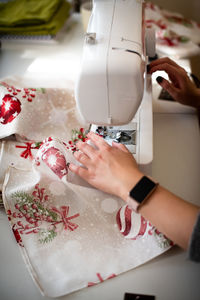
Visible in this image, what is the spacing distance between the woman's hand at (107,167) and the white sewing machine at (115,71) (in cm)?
7

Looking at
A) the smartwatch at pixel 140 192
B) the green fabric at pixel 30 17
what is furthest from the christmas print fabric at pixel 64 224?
the green fabric at pixel 30 17

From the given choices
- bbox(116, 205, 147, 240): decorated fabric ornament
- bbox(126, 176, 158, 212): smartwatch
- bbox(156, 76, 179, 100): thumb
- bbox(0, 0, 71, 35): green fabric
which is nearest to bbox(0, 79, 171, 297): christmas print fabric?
bbox(116, 205, 147, 240): decorated fabric ornament

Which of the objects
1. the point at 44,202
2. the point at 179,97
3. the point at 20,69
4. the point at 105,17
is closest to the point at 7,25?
the point at 20,69

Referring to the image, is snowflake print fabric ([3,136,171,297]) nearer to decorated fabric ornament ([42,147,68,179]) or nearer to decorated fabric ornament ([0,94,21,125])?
decorated fabric ornament ([42,147,68,179])

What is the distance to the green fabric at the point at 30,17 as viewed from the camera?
5.41ft

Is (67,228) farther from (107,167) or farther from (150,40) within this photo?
(150,40)

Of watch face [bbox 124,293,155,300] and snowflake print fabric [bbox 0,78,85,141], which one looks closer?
watch face [bbox 124,293,155,300]

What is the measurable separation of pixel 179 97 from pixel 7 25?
107cm

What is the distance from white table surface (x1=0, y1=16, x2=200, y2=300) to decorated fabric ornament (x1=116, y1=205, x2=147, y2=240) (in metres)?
0.09

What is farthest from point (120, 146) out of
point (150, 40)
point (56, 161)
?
point (150, 40)

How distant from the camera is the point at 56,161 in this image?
939mm

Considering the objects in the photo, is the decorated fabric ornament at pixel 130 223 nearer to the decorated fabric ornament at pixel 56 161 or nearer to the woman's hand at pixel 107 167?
the woman's hand at pixel 107 167

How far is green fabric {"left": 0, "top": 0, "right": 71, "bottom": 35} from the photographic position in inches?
64.9

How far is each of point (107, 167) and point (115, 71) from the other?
270 millimetres
